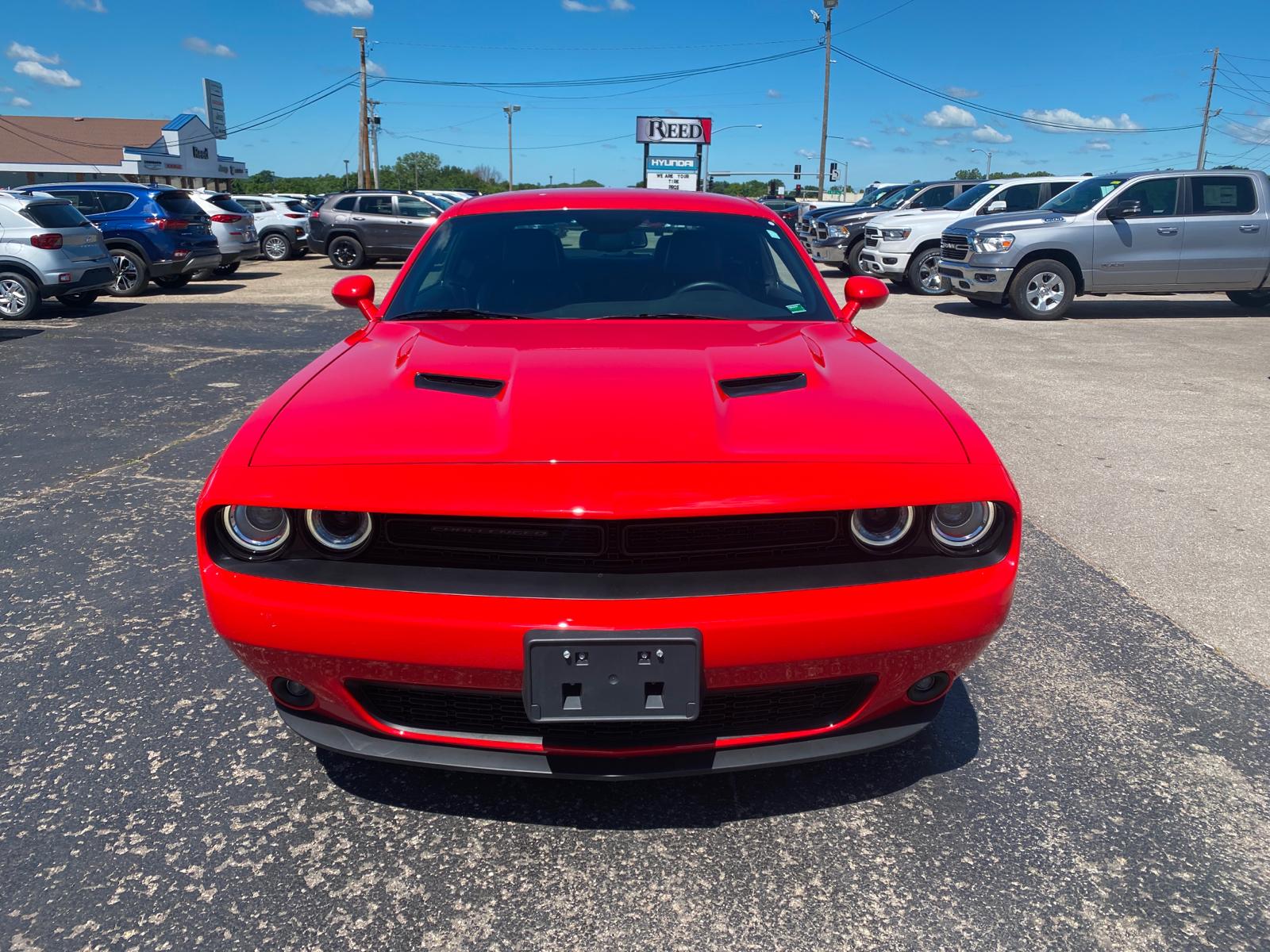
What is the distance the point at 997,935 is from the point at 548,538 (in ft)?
4.11

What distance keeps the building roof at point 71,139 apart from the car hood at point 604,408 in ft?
245

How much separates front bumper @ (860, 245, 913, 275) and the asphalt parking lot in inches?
462

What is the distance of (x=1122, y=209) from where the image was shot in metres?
11.4

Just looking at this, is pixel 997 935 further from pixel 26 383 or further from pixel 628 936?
pixel 26 383

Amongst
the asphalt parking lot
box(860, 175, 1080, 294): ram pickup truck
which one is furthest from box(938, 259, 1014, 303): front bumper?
the asphalt parking lot

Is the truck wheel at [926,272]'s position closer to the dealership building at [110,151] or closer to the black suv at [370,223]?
the black suv at [370,223]

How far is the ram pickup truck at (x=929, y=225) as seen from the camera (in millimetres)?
14672

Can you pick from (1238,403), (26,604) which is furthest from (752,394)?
(1238,403)

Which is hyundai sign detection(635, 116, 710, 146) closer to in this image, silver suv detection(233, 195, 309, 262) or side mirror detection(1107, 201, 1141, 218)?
silver suv detection(233, 195, 309, 262)

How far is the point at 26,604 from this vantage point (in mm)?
3424

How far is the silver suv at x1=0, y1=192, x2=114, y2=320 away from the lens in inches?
444

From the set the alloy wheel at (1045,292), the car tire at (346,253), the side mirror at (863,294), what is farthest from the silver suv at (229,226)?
the side mirror at (863,294)

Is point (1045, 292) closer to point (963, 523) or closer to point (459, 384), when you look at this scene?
point (963, 523)

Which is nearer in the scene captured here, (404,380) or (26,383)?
(404,380)
